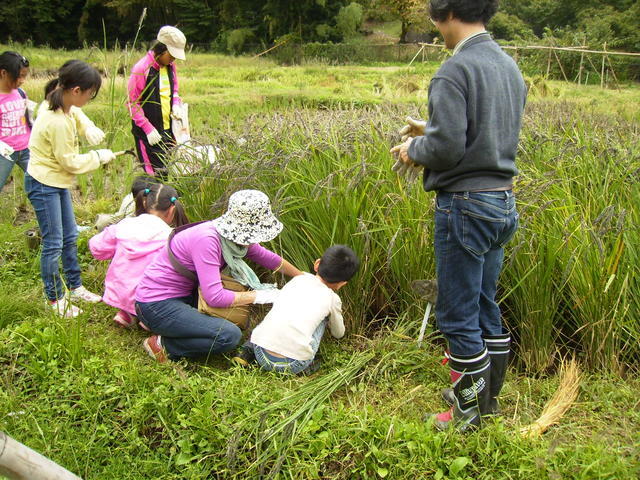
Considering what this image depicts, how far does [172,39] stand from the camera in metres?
4.73

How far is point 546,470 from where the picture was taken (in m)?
2.22

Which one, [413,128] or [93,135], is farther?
[93,135]

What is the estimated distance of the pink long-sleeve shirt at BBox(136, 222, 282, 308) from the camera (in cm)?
312

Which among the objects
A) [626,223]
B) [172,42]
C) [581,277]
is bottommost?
[581,277]

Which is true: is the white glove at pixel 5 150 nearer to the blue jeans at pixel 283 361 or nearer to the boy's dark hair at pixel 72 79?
the boy's dark hair at pixel 72 79

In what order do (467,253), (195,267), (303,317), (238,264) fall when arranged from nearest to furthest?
(467,253)
(303,317)
(195,267)
(238,264)

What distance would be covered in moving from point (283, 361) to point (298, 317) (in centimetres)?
25

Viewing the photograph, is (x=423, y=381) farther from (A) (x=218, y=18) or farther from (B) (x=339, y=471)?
(A) (x=218, y=18)

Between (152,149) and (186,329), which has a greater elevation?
(152,149)

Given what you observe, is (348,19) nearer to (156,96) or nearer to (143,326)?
(156,96)

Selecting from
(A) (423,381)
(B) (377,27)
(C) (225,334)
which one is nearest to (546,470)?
(A) (423,381)

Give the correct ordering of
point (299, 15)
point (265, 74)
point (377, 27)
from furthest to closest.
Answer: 1. point (377, 27)
2. point (299, 15)
3. point (265, 74)

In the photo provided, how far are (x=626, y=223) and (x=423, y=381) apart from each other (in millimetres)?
1332

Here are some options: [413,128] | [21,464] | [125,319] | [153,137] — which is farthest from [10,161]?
[21,464]
